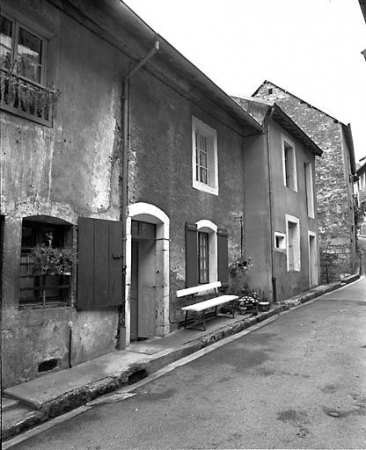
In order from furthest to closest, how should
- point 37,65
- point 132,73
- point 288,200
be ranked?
1. point 288,200
2. point 132,73
3. point 37,65

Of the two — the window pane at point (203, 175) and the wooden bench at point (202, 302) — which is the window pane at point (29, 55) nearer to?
the wooden bench at point (202, 302)

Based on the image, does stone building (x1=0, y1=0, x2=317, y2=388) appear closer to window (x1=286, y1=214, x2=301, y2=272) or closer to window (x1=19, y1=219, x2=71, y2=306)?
window (x1=19, y1=219, x2=71, y2=306)

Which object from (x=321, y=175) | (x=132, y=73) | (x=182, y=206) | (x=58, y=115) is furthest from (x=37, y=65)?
(x=321, y=175)

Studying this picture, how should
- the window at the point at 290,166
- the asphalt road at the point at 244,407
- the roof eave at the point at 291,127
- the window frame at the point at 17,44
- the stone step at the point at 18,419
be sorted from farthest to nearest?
1. the window at the point at 290,166
2. the roof eave at the point at 291,127
3. the window frame at the point at 17,44
4. the stone step at the point at 18,419
5. the asphalt road at the point at 244,407

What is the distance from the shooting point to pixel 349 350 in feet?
19.4

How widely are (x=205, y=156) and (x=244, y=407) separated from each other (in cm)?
639

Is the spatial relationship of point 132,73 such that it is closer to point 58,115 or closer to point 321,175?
point 58,115

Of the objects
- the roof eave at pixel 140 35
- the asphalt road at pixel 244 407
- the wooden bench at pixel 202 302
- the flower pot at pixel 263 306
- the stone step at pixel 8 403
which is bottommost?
the asphalt road at pixel 244 407

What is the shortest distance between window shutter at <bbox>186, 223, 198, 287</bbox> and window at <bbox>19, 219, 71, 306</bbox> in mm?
3045

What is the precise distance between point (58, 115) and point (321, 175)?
16.2m

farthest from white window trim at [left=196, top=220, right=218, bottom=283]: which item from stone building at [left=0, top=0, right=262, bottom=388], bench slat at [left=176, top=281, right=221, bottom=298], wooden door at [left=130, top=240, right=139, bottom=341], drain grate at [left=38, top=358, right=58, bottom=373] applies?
drain grate at [left=38, top=358, right=58, bottom=373]

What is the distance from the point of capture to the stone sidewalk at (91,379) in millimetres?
3775

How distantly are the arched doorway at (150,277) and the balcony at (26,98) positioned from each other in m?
2.49

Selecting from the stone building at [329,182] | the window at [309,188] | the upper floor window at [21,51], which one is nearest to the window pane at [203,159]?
the upper floor window at [21,51]
